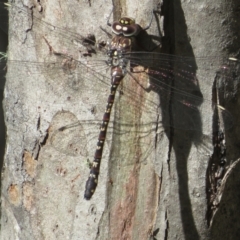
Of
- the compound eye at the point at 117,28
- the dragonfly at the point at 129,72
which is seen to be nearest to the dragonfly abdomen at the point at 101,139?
the dragonfly at the point at 129,72

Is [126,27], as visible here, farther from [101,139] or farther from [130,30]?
[101,139]

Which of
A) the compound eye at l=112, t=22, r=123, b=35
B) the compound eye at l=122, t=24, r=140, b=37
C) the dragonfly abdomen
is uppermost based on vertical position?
the compound eye at l=112, t=22, r=123, b=35

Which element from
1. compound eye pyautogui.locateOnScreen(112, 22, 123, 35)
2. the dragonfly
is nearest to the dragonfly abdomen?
the dragonfly

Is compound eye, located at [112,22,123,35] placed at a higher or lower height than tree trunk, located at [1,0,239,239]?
higher

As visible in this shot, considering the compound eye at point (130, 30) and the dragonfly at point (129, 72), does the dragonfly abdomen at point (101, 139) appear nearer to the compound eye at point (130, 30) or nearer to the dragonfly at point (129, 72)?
the dragonfly at point (129, 72)

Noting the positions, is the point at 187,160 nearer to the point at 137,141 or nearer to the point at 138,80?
the point at 137,141

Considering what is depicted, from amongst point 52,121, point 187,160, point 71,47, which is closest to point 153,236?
point 187,160

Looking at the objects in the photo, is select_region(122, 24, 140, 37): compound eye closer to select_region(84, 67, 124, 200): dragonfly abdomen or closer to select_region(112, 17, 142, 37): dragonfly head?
select_region(112, 17, 142, 37): dragonfly head
